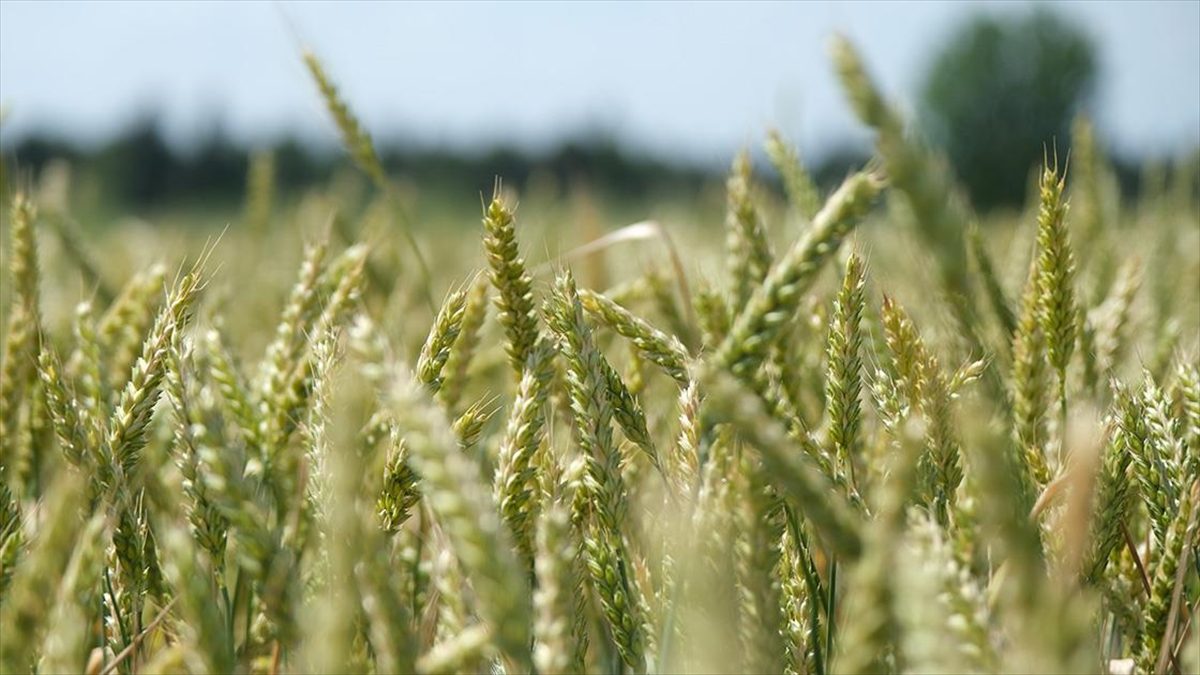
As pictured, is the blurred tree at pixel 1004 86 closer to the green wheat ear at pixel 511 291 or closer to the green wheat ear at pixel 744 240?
the green wheat ear at pixel 744 240

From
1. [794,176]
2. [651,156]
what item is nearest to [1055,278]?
[794,176]

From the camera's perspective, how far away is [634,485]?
1114mm

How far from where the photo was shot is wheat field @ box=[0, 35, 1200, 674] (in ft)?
1.61

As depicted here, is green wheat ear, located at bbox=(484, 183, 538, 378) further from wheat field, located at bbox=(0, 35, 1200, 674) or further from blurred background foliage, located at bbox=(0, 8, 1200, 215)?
blurred background foliage, located at bbox=(0, 8, 1200, 215)

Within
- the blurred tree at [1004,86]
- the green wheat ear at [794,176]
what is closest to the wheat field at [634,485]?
the green wheat ear at [794,176]

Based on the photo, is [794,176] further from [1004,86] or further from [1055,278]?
[1004,86]

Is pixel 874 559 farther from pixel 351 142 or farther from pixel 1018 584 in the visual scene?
pixel 351 142

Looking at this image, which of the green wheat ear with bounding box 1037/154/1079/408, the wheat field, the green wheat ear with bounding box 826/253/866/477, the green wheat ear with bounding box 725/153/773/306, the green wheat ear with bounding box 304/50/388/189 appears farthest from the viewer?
the green wheat ear with bounding box 304/50/388/189

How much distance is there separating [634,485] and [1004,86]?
49.1 meters

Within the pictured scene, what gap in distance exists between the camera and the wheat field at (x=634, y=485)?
0.49m

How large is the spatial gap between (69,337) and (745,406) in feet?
5.36

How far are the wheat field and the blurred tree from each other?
4472 cm

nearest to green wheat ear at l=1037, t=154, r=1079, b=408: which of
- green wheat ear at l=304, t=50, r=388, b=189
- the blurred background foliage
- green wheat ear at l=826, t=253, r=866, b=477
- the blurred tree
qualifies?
green wheat ear at l=826, t=253, r=866, b=477

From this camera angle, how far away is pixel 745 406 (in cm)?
48
